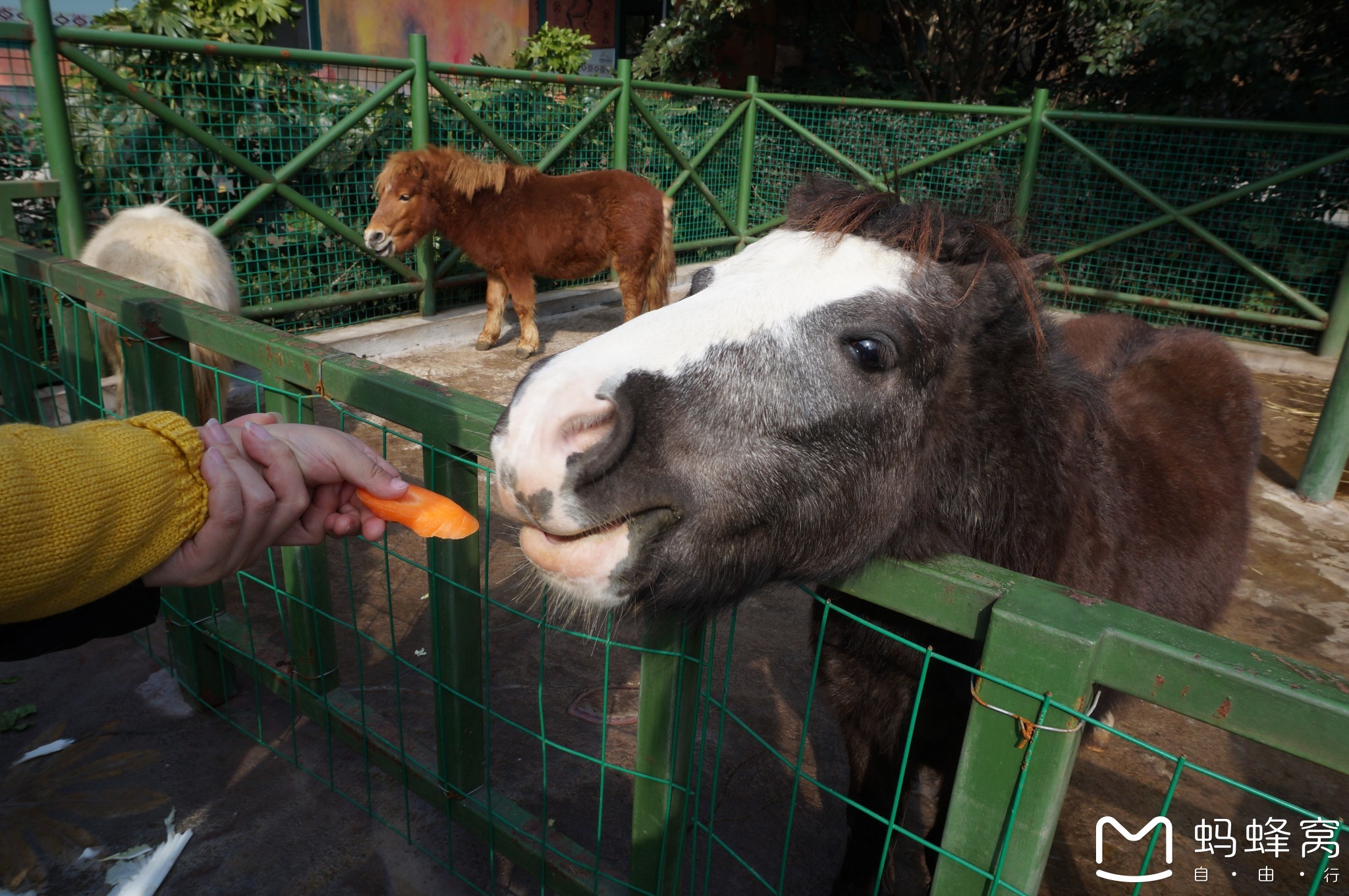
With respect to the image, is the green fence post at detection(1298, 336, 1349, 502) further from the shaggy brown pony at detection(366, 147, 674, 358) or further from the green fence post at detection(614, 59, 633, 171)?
the green fence post at detection(614, 59, 633, 171)

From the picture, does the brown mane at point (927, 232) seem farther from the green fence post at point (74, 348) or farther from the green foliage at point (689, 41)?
the green foliage at point (689, 41)

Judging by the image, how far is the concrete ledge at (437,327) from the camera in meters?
6.43

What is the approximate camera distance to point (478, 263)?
6.98 metres

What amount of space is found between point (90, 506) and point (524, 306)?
607 cm

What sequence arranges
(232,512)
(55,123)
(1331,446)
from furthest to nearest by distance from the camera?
(1331,446) < (55,123) < (232,512)

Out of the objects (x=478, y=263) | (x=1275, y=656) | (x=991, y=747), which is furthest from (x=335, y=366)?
(x=478, y=263)

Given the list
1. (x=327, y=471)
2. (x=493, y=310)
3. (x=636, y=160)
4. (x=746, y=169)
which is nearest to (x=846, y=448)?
(x=327, y=471)

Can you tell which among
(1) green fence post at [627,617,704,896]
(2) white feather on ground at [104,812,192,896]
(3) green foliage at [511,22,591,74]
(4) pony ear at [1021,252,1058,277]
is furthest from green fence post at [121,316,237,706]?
(3) green foliage at [511,22,591,74]

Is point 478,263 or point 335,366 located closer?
point 335,366

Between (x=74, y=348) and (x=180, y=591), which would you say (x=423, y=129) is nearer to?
(x=74, y=348)

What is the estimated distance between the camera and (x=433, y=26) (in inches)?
425

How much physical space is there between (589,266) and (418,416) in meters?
5.88

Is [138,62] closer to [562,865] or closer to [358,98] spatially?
[358,98]

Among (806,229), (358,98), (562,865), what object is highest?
(358,98)
